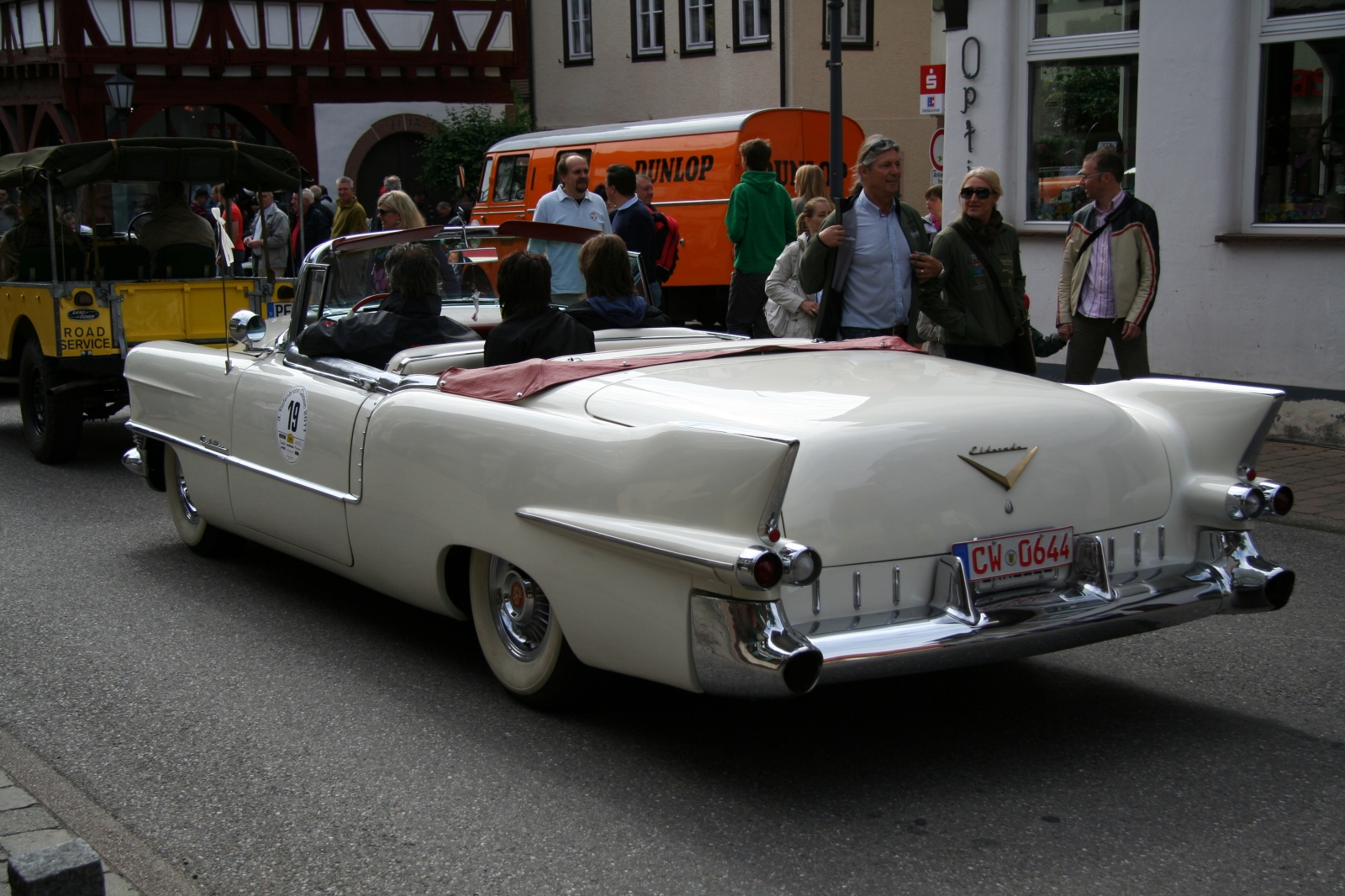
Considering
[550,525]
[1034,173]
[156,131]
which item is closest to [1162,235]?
[1034,173]

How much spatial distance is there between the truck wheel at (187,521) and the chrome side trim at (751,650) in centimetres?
357

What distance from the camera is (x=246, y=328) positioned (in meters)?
5.91

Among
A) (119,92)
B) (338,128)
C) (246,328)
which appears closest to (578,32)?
(338,128)

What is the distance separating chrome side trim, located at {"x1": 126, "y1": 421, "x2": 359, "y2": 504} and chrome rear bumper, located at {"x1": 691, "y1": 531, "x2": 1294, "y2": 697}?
1.84 meters

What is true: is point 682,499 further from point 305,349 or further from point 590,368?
point 305,349

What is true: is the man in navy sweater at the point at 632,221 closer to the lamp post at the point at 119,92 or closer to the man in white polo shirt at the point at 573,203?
the man in white polo shirt at the point at 573,203

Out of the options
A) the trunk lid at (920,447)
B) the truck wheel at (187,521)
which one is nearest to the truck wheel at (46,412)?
the truck wheel at (187,521)

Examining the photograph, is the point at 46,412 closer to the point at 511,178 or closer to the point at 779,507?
the point at 779,507

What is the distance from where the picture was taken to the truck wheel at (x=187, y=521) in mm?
6348

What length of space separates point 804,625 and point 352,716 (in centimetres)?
158

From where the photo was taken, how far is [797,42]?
25969mm

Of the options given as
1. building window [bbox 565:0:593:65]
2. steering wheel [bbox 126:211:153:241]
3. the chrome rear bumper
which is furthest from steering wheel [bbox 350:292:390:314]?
building window [bbox 565:0:593:65]

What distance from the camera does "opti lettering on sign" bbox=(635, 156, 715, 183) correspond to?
17.3 meters

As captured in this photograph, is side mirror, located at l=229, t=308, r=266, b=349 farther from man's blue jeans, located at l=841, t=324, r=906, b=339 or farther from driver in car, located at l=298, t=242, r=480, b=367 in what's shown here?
man's blue jeans, located at l=841, t=324, r=906, b=339
